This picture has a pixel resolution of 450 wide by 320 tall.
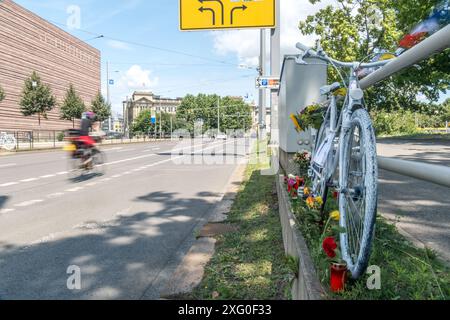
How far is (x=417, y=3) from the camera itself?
20.7m

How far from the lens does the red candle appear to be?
6.62 feet

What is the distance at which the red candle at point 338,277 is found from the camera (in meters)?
2.02

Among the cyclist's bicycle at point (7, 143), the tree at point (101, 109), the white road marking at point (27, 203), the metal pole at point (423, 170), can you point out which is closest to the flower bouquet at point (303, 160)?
the metal pole at point (423, 170)

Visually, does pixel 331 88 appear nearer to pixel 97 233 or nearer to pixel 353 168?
pixel 353 168

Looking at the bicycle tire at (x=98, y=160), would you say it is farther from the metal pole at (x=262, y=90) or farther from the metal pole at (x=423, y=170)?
the metal pole at (x=423, y=170)

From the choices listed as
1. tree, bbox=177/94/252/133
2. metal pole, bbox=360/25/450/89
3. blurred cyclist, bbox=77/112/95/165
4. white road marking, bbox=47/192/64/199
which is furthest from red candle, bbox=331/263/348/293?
tree, bbox=177/94/252/133

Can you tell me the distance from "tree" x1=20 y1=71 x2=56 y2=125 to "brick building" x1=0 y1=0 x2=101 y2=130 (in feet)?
31.5

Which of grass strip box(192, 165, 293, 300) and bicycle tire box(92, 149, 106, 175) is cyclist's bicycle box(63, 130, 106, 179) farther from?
grass strip box(192, 165, 293, 300)

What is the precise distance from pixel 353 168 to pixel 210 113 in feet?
388

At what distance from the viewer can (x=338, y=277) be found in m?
2.03

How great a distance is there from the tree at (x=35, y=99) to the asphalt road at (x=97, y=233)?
28.6 m

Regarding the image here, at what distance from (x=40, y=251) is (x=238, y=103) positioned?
427ft

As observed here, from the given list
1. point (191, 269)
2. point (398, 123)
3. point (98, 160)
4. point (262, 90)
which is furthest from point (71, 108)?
point (191, 269)

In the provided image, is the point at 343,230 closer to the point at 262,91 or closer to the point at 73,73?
the point at 262,91
